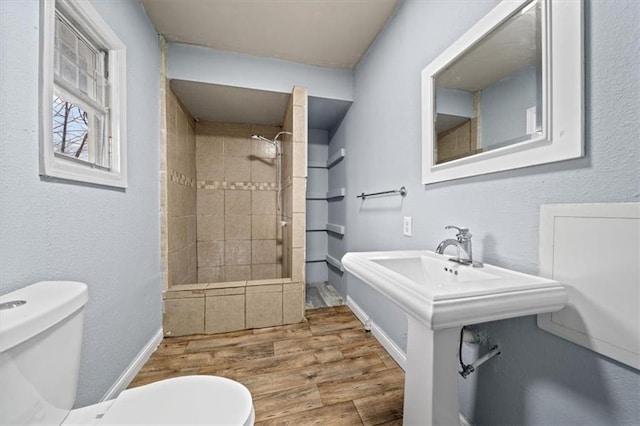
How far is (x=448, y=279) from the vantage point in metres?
1.00

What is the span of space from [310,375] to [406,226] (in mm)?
1073

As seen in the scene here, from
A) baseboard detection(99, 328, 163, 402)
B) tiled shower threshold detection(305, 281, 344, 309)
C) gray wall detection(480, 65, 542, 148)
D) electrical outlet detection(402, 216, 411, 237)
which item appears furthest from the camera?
tiled shower threshold detection(305, 281, 344, 309)

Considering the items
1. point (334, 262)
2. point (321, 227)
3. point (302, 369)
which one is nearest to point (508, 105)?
point (302, 369)

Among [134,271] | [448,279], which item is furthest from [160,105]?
[448,279]

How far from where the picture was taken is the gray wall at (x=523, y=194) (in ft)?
2.04

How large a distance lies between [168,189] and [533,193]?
2.22 metres

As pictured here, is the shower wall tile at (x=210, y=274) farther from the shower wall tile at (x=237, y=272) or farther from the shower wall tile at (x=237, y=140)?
the shower wall tile at (x=237, y=140)

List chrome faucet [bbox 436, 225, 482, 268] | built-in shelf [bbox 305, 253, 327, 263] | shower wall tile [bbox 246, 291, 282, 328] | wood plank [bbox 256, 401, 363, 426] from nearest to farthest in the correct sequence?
chrome faucet [bbox 436, 225, 482, 268] → wood plank [bbox 256, 401, 363, 426] → shower wall tile [bbox 246, 291, 282, 328] → built-in shelf [bbox 305, 253, 327, 263]

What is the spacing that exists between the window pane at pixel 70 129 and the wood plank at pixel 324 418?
1.52 m

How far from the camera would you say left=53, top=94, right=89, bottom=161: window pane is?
1.05 metres

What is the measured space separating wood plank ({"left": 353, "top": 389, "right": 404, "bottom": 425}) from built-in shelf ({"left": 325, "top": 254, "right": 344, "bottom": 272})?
4.46 feet

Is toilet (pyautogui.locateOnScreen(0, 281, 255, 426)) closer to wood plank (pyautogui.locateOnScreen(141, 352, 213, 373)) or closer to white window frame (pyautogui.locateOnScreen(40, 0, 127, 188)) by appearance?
white window frame (pyautogui.locateOnScreen(40, 0, 127, 188))

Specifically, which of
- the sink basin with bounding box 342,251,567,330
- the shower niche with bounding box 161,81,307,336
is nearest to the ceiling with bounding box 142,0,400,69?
the shower niche with bounding box 161,81,307,336

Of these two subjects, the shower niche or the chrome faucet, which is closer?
the chrome faucet
